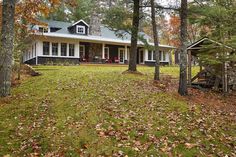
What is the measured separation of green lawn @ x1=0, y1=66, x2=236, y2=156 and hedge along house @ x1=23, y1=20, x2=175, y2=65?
775 inches

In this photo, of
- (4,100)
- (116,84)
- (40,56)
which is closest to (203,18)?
(116,84)

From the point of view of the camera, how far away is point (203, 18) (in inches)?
618

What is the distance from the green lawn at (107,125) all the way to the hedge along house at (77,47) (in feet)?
64.6

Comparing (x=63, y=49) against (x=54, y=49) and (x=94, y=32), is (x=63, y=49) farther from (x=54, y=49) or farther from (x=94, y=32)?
(x=94, y=32)

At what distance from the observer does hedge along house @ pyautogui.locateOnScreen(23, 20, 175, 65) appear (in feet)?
109

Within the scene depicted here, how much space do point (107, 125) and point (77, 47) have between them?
27082 millimetres

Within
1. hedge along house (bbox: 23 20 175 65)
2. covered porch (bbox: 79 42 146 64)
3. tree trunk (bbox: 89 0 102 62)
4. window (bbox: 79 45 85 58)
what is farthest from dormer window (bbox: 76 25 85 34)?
tree trunk (bbox: 89 0 102 62)

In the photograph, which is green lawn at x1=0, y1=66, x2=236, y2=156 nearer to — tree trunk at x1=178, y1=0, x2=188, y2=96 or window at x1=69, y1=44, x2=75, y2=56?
tree trunk at x1=178, y1=0, x2=188, y2=96

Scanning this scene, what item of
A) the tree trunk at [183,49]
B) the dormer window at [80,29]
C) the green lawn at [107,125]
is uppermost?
the dormer window at [80,29]

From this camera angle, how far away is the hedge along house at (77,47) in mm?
33375

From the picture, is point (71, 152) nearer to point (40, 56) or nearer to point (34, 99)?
point (34, 99)

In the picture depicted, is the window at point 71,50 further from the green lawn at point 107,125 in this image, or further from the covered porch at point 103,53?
the green lawn at point 107,125

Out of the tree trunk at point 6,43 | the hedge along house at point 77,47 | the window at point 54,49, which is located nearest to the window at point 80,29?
the hedge along house at point 77,47

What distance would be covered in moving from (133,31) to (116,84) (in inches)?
204
